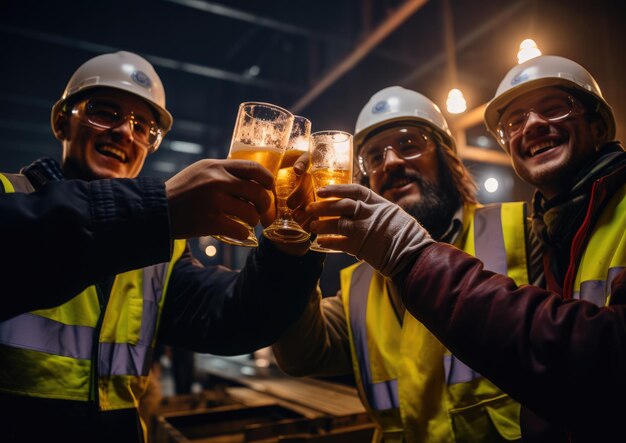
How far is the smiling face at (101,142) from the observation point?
2.17 meters

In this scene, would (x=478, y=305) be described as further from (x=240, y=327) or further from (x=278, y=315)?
(x=240, y=327)

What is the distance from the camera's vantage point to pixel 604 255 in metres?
1.56

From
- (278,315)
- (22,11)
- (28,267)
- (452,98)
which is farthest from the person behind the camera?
(22,11)

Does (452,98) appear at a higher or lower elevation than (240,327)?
higher

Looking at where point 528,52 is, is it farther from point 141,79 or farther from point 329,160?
point 141,79

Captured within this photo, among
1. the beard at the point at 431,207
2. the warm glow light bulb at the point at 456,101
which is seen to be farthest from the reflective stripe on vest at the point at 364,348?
the warm glow light bulb at the point at 456,101

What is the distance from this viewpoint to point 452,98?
150 inches

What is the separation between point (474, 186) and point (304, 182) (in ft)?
6.07

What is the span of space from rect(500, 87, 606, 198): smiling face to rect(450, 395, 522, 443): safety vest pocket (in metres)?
1.09

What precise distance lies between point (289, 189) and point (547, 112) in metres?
1.58

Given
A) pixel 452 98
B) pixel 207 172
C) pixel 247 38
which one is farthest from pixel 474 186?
pixel 247 38

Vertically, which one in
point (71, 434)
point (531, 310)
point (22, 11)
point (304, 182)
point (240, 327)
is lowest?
point (71, 434)

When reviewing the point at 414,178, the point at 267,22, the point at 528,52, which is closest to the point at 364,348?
the point at 414,178

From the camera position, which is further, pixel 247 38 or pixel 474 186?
pixel 247 38
